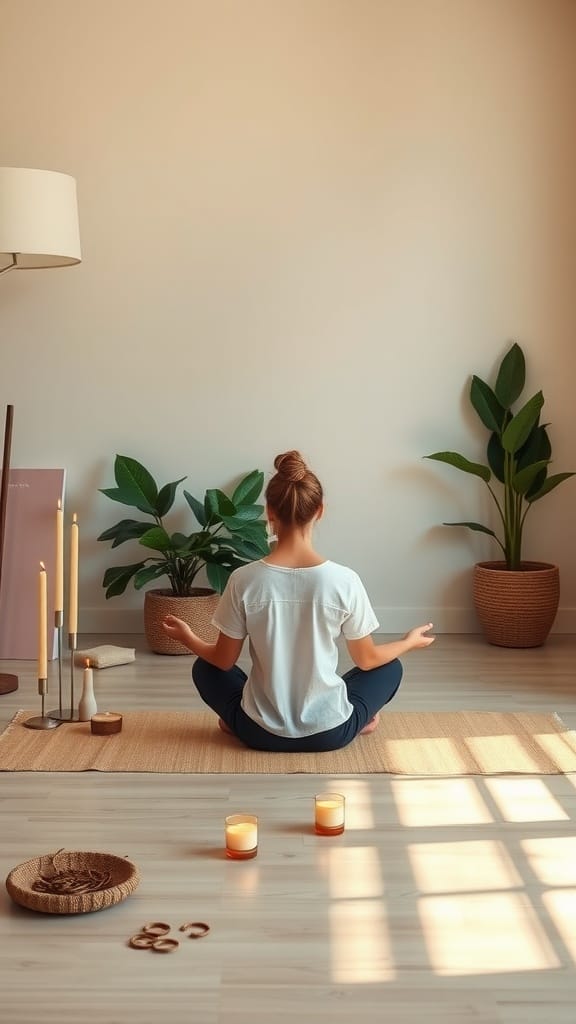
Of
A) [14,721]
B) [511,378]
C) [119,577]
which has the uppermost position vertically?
[511,378]

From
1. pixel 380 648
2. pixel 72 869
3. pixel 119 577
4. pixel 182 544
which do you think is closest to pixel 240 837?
pixel 72 869

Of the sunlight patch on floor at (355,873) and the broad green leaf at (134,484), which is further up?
the broad green leaf at (134,484)

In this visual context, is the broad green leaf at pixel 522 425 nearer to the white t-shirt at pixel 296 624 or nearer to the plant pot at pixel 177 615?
the plant pot at pixel 177 615

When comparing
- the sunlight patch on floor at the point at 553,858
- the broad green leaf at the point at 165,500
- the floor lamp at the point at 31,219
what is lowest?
the sunlight patch on floor at the point at 553,858

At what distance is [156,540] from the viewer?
447 centimetres

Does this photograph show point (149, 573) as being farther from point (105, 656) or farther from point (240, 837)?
point (240, 837)

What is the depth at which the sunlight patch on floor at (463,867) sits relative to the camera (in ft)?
8.16

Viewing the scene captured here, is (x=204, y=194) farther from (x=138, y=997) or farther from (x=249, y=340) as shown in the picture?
(x=138, y=997)

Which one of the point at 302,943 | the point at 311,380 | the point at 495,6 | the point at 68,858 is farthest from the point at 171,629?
the point at 495,6

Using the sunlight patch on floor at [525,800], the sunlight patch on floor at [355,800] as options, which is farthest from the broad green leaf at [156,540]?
the sunlight patch on floor at [525,800]

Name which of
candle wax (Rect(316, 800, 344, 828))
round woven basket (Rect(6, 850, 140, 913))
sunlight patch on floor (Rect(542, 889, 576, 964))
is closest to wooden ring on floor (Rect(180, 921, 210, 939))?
round woven basket (Rect(6, 850, 140, 913))

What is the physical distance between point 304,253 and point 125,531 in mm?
1288

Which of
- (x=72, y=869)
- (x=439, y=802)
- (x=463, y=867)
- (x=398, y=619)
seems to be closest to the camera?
(x=72, y=869)

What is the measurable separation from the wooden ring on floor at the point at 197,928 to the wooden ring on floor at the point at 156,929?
30 mm
